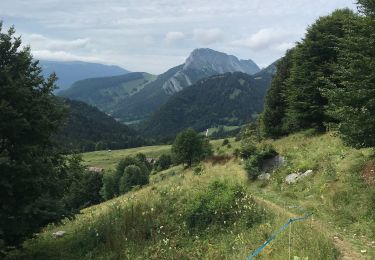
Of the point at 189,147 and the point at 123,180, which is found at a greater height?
the point at 189,147

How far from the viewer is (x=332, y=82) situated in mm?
31734

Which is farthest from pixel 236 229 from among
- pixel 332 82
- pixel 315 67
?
pixel 315 67

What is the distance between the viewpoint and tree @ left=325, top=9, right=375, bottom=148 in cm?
1569

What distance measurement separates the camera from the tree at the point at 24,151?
554 inches

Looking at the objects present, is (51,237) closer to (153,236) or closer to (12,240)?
(12,240)

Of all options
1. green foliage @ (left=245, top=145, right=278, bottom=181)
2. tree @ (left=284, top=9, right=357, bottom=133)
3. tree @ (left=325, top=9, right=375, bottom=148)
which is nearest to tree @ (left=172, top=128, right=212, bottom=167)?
tree @ (left=284, top=9, right=357, bottom=133)

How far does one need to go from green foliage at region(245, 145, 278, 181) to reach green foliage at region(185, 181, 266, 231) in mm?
9379

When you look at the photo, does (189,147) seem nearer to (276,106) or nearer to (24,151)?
(276,106)

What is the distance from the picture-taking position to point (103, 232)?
50.2 feet

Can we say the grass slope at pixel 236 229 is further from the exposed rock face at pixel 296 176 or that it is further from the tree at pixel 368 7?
the tree at pixel 368 7

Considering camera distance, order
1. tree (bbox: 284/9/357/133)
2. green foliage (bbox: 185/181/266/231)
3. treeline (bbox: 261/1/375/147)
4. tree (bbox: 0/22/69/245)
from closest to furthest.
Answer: tree (bbox: 0/22/69/245) < green foliage (bbox: 185/181/266/231) < treeline (bbox: 261/1/375/147) < tree (bbox: 284/9/357/133)

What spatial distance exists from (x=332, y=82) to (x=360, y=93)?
16.7 metres

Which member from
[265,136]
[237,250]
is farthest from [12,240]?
[265,136]

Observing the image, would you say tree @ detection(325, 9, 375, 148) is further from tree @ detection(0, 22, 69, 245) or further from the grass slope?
tree @ detection(0, 22, 69, 245)
